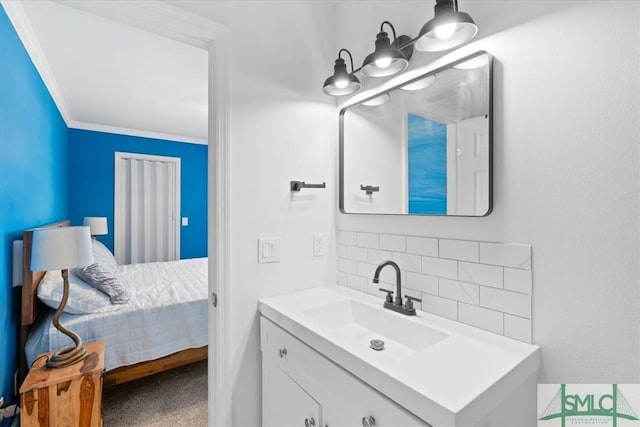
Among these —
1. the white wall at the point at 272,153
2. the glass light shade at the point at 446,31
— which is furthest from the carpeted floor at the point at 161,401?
the glass light shade at the point at 446,31

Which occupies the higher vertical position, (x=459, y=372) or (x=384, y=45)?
(x=384, y=45)

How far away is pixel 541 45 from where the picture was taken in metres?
0.93

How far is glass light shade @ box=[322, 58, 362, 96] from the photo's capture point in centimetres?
138

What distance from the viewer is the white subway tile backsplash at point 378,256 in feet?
4.62

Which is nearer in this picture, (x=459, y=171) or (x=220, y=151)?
(x=459, y=171)

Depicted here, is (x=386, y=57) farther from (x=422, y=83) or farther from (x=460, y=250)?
(x=460, y=250)

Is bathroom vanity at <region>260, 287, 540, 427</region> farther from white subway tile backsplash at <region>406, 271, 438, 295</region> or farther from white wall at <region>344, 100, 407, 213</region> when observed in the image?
white wall at <region>344, 100, 407, 213</region>

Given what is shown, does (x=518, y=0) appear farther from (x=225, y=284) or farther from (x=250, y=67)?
(x=225, y=284)

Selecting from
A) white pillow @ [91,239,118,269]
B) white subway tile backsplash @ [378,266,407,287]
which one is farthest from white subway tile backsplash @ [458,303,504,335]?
white pillow @ [91,239,118,269]

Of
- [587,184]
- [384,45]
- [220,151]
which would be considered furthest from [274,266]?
[587,184]

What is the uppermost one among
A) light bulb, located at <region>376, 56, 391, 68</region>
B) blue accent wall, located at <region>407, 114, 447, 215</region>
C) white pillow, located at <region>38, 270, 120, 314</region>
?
light bulb, located at <region>376, 56, 391, 68</region>

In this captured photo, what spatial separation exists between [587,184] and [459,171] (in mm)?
384

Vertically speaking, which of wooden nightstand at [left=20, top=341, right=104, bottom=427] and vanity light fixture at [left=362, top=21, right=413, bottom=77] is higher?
vanity light fixture at [left=362, top=21, right=413, bottom=77]

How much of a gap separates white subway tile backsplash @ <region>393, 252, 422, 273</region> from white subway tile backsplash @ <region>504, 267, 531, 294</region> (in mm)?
335
